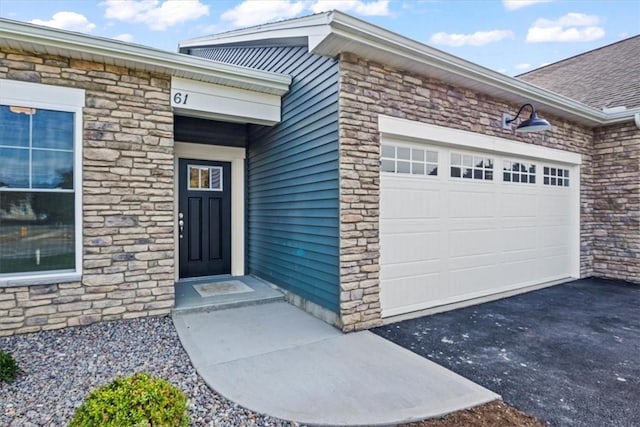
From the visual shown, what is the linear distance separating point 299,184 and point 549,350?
330cm

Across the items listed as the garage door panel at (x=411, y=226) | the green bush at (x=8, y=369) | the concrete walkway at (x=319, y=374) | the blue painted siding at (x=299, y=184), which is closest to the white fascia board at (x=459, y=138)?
the blue painted siding at (x=299, y=184)

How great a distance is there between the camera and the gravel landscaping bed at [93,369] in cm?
232

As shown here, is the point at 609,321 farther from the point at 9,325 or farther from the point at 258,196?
the point at 9,325

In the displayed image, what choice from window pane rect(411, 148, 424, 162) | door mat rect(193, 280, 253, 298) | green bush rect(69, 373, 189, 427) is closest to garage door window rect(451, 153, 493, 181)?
window pane rect(411, 148, 424, 162)

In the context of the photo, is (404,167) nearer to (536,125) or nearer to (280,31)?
(536,125)

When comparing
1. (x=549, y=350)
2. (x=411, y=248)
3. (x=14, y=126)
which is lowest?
(x=549, y=350)

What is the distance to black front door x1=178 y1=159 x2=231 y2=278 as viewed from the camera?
5.89 metres

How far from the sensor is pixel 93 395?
1.65 m

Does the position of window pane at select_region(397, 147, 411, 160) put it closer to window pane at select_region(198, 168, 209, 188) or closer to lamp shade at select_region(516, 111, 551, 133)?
lamp shade at select_region(516, 111, 551, 133)

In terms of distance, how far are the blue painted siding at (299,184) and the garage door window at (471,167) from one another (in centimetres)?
201

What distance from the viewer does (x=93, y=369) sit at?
299cm

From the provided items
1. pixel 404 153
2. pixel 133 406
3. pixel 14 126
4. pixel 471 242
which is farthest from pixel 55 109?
pixel 471 242

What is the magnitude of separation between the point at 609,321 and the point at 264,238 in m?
4.76

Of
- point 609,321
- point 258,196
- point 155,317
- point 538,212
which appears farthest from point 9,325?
point 538,212
